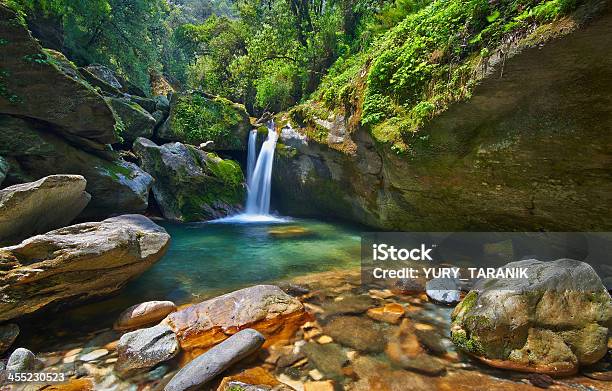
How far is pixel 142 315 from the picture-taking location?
4.18m

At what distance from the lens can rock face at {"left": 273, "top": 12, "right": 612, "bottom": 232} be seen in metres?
4.07

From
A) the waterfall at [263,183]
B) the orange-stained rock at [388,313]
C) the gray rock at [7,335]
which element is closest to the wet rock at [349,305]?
the orange-stained rock at [388,313]

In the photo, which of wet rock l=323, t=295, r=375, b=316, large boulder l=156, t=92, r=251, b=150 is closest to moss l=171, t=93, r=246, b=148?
large boulder l=156, t=92, r=251, b=150

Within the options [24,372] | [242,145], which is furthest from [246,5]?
[24,372]

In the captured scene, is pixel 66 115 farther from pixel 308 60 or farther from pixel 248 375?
pixel 308 60

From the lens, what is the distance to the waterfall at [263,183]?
1405 cm

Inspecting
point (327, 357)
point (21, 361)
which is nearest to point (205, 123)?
point (21, 361)

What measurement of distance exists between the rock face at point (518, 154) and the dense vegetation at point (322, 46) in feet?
1.50

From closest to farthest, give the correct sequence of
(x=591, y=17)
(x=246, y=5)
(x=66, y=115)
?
(x=591, y=17)
(x=66, y=115)
(x=246, y=5)

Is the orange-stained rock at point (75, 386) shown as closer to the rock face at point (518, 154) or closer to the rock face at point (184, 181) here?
the rock face at point (518, 154)

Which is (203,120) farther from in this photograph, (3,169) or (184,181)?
(3,169)

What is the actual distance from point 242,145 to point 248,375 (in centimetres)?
1336

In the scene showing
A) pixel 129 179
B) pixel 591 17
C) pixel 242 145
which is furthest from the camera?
pixel 242 145

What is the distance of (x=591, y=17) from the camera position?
3600 millimetres
